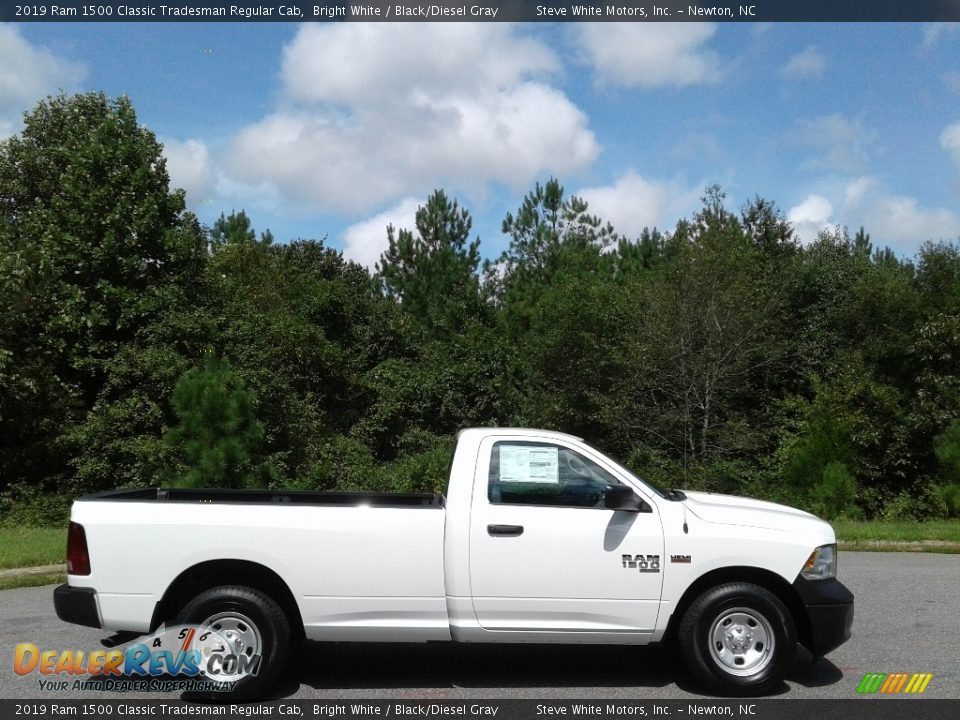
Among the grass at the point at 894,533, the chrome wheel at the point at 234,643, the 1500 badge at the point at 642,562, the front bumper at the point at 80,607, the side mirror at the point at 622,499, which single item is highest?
the side mirror at the point at 622,499

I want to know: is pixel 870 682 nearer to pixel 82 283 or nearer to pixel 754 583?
pixel 754 583

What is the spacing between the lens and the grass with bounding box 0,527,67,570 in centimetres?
1196

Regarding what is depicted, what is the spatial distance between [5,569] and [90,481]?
11.4 meters

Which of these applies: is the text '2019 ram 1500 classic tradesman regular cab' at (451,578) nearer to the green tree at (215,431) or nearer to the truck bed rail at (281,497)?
the truck bed rail at (281,497)

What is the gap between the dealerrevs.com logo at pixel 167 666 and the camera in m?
5.97

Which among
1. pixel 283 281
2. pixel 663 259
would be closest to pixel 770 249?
pixel 663 259

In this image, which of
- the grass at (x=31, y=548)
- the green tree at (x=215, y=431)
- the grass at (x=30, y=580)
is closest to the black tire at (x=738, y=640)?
the grass at (x=30, y=580)

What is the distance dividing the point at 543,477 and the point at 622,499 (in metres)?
0.62

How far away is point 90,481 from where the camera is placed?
22.4m

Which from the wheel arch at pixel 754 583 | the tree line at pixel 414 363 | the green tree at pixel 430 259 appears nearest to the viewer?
the wheel arch at pixel 754 583

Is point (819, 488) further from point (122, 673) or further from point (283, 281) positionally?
point (283, 281)

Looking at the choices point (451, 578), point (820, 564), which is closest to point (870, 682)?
point (820, 564)

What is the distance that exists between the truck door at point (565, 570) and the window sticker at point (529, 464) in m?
0.26

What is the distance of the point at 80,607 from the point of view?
5.94 metres
